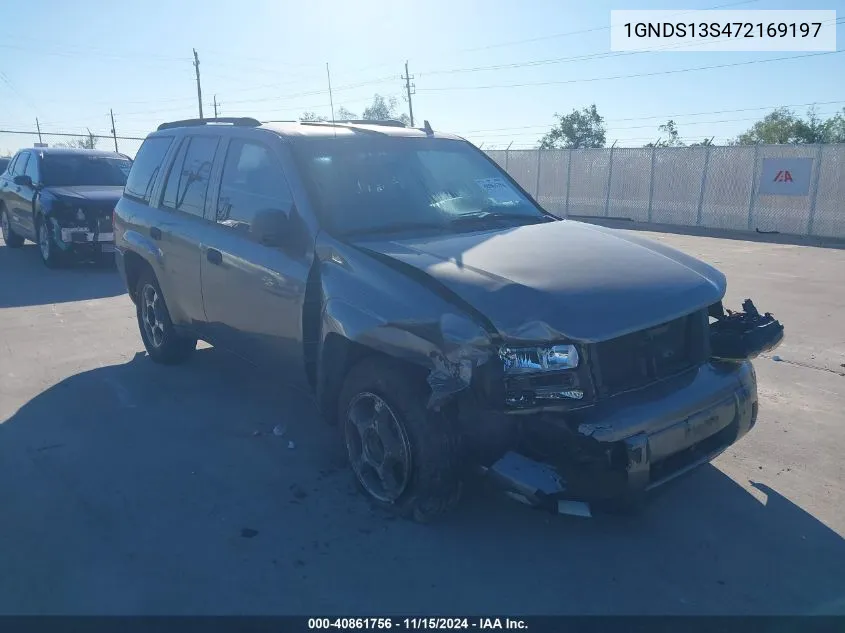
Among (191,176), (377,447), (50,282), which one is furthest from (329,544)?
(50,282)

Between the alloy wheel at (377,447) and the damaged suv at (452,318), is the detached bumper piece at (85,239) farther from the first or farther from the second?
the alloy wheel at (377,447)

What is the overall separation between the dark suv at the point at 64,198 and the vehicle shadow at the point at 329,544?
697 cm

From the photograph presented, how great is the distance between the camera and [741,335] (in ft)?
12.5

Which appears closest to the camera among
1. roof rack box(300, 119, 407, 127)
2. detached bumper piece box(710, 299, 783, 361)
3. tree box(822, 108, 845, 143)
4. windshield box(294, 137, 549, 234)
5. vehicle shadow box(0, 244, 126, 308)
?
detached bumper piece box(710, 299, 783, 361)

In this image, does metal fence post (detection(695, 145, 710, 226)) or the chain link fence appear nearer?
the chain link fence

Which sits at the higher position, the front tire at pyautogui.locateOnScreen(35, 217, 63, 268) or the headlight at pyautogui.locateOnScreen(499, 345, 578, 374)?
the headlight at pyautogui.locateOnScreen(499, 345, 578, 374)

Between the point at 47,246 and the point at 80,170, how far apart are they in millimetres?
1550

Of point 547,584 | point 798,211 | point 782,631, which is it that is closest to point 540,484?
point 547,584

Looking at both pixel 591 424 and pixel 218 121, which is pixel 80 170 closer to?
pixel 218 121

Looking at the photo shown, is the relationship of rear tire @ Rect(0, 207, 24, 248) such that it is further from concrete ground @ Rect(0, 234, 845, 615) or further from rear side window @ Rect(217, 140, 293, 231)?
rear side window @ Rect(217, 140, 293, 231)

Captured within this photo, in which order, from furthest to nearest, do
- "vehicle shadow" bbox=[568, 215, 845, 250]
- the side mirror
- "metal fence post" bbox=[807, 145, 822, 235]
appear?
"metal fence post" bbox=[807, 145, 822, 235] → "vehicle shadow" bbox=[568, 215, 845, 250] → the side mirror

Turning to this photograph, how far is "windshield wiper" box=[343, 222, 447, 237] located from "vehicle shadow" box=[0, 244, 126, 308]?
6539mm

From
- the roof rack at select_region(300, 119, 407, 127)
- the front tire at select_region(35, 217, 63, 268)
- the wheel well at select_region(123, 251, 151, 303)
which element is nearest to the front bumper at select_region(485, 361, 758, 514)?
the roof rack at select_region(300, 119, 407, 127)

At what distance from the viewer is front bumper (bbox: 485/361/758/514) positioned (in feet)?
9.80
